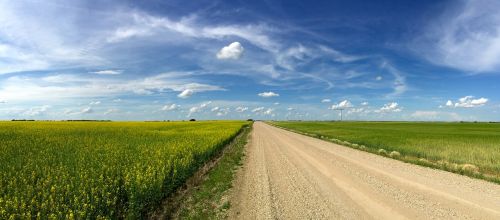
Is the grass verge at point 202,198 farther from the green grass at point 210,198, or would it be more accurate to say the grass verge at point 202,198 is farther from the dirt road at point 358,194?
the dirt road at point 358,194

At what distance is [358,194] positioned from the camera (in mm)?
12117

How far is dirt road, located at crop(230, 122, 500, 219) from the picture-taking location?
9.86 metres

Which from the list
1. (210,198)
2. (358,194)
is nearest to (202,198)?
(210,198)

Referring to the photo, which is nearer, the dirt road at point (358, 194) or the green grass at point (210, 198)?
the dirt road at point (358, 194)

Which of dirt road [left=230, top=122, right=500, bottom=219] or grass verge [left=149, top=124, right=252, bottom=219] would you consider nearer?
dirt road [left=230, top=122, right=500, bottom=219]

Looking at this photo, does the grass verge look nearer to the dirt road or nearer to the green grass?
the green grass

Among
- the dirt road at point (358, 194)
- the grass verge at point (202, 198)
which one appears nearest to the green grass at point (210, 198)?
the grass verge at point (202, 198)

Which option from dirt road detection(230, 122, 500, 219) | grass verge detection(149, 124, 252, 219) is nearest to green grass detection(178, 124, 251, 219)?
grass verge detection(149, 124, 252, 219)

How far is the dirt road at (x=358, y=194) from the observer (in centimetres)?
986

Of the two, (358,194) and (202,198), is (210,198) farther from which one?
(358,194)

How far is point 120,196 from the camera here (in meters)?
9.11

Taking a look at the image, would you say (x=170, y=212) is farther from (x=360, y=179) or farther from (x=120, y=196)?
(x=360, y=179)

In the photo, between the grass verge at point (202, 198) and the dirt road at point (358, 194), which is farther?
the grass verge at point (202, 198)

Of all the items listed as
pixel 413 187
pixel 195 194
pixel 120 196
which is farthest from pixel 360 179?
pixel 120 196
